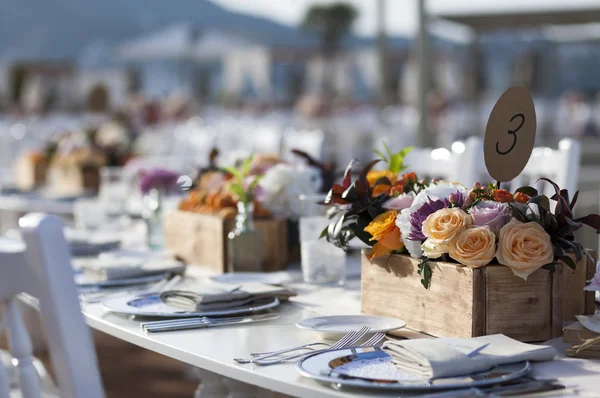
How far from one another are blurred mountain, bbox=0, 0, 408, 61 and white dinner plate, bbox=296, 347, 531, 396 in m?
23.0

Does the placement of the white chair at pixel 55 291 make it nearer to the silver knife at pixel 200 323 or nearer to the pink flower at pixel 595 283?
the silver knife at pixel 200 323

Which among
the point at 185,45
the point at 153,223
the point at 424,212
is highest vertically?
the point at 185,45

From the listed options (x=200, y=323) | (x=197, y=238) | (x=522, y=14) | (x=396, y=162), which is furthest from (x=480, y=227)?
(x=522, y=14)

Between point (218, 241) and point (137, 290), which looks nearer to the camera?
point (137, 290)

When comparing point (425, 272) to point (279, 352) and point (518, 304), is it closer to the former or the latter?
point (518, 304)

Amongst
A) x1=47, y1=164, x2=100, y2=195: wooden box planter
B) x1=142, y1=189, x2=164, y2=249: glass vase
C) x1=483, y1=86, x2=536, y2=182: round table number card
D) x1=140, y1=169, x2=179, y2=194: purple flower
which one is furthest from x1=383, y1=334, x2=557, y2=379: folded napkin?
x1=47, y1=164, x2=100, y2=195: wooden box planter

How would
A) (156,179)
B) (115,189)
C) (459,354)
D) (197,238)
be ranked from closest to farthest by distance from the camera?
(459,354) → (197,238) → (156,179) → (115,189)

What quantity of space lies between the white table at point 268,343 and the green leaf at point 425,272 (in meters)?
0.20

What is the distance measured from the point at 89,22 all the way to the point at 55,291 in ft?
104

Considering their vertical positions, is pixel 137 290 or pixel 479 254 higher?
pixel 479 254

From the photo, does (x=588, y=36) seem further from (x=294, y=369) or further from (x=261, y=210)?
(x=294, y=369)

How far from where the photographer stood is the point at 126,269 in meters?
2.06

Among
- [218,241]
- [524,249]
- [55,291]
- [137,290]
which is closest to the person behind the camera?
[55,291]

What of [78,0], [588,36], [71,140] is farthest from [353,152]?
[78,0]
